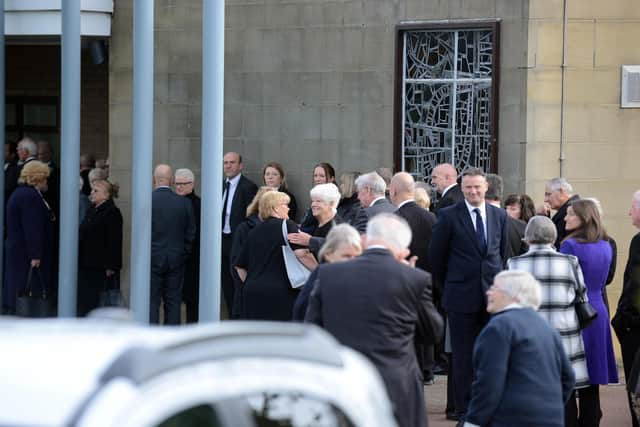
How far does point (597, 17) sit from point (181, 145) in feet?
15.8

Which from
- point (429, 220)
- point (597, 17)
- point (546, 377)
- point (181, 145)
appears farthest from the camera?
point (181, 145)

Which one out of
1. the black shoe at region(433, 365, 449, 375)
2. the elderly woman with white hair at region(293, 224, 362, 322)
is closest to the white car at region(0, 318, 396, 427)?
the elderly woman with white hair at region(293, 224, 362, 322)

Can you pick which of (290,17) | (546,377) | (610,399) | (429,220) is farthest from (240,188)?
(546,377)

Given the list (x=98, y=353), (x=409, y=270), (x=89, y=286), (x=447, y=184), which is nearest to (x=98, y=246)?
(x=89, y=286)

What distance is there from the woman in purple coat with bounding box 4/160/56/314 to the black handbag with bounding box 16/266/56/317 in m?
0.04

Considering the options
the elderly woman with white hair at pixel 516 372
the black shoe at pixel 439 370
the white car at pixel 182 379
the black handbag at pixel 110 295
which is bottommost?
the black shoe at pixel 439 370

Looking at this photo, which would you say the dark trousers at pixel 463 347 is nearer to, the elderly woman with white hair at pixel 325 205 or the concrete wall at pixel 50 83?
the elderly woman with white hair at pixel 325 205

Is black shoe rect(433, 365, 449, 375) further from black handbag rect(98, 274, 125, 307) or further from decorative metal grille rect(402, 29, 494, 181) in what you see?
black handbag rect(98, 274, 125, 307)

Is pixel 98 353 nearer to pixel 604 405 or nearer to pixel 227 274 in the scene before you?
pixel 604 405

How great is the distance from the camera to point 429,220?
10.0m

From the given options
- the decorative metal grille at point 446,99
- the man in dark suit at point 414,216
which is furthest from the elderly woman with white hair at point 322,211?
the decorative metal grille at point 446,99

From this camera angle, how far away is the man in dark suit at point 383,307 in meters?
6.45

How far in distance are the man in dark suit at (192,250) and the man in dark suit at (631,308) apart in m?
4.85

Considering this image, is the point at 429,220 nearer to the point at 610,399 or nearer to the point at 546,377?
the point at 610,399
